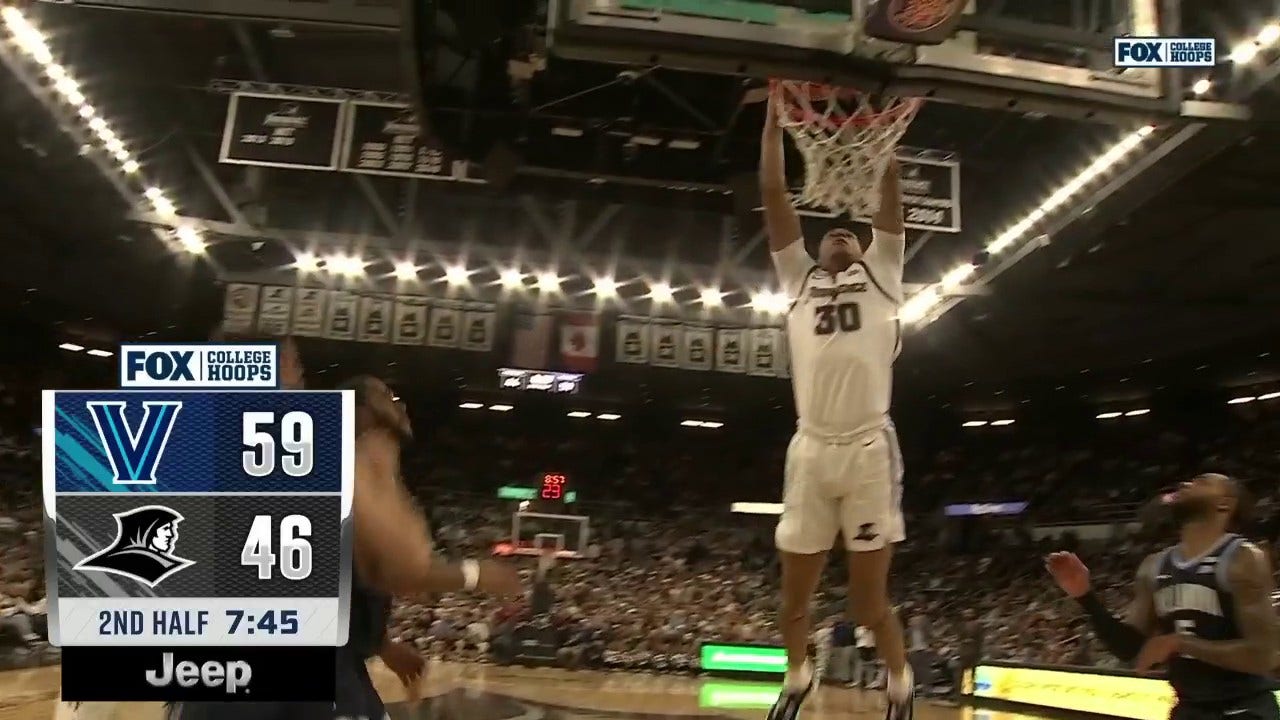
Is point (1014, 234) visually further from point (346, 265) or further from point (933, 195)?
point (346, 265)

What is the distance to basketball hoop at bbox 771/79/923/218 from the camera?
344 cm

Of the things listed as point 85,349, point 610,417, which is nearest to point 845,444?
point 85,349

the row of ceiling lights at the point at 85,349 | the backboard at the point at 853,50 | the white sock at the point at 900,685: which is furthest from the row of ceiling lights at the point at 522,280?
the white sock at the point at 900,685

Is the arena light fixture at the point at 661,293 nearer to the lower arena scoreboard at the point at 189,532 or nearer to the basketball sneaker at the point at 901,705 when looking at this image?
the basketball sneaker at the point at 901,705

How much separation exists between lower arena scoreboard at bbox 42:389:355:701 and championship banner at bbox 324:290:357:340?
2.69 meters

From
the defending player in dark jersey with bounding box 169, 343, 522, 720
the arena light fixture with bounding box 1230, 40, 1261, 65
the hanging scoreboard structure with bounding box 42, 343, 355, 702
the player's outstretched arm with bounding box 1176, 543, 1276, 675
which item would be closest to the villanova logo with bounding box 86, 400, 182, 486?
the hanging scoreboard structure with bounding box 42, 343, 355, 702

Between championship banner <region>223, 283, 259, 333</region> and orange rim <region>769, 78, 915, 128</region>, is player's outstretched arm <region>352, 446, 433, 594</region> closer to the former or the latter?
orange rim <region>769, 78, 915, 128</region>

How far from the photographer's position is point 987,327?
27.3 ft

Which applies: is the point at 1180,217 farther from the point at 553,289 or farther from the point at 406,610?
the point at 406,610

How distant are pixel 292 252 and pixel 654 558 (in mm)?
4817

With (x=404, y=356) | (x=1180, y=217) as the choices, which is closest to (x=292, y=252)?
(x=404, y=356)

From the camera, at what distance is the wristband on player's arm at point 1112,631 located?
8.51 feet

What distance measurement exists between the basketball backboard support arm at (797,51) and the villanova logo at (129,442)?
1.94m

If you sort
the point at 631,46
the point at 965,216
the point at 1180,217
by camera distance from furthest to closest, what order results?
1. the point at 1180,217
2. the point at 965,216
3. the point at 631,46
